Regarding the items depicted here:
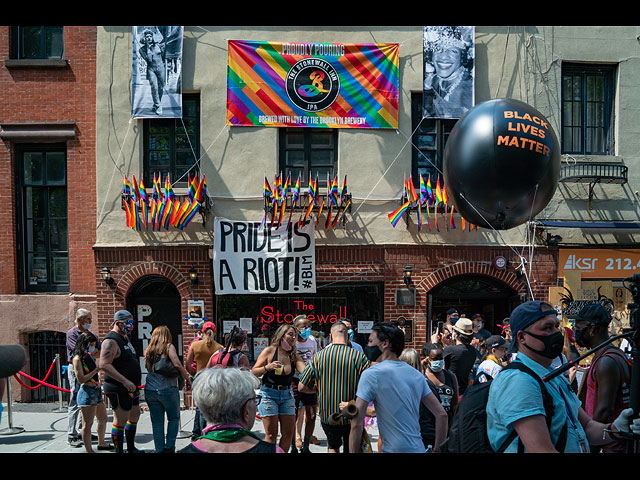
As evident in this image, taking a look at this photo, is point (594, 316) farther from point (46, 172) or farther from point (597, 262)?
point (46, 172)

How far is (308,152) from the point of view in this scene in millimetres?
11070

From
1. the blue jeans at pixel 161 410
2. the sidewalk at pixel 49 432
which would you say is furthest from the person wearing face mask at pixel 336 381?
the blue jeans at pixel 161 410

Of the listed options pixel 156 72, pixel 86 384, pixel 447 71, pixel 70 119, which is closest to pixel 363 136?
pixel 447 71

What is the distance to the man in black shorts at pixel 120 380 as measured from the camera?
22.2 feet

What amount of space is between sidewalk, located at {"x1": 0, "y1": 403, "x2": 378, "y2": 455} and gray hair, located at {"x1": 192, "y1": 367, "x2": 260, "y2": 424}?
206 inches

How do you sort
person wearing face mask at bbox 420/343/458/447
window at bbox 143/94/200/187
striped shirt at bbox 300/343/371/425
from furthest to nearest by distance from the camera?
window at bbox 143/94/200/187 → striped shirt at bbox 300/343/371/425 → person wearing face mask at bbox 420/343/458/447

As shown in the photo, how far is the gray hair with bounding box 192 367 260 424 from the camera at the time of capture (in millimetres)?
2826

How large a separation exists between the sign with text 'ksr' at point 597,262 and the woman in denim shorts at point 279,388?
6641 mm

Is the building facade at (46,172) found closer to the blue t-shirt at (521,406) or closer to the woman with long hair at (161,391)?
the woman with long hair at (161,391)

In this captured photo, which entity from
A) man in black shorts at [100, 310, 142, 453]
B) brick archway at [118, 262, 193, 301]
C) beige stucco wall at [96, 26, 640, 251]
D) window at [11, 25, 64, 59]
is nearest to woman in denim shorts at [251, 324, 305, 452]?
man in black shorts at [100, 310, 142, 453]

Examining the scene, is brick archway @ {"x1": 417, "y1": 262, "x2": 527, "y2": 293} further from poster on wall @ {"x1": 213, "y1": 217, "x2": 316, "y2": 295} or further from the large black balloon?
the large black balloon

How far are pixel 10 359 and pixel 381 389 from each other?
2806 millimetres
